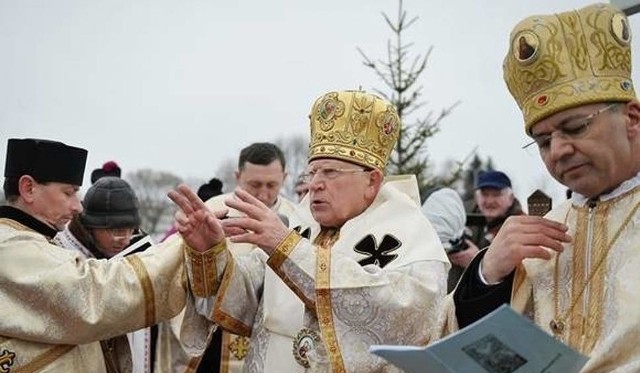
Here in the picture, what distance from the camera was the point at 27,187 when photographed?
154 inches

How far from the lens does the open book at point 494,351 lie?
79.7 inches

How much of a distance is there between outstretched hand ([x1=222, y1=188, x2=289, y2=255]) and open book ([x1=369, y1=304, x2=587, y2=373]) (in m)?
1.27

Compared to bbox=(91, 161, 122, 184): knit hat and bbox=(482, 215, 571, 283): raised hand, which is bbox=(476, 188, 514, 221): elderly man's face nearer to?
bbox=(91, 161, 122, 184): knit hat

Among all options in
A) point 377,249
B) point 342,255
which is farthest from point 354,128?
point 342,255

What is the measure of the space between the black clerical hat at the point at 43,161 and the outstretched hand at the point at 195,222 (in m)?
0.76

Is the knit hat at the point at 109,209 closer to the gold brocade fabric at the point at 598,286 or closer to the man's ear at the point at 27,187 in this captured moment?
the man's ear at the point at 27,187

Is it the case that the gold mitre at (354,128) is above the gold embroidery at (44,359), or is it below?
above

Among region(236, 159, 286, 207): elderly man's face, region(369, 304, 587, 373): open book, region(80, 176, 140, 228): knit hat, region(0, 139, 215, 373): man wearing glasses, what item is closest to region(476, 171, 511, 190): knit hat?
region(236, 159, 286, 207): elderly man's face

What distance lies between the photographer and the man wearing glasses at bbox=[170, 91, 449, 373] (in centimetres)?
335

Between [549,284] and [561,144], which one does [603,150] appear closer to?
[561,144]

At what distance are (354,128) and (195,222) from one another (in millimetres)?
936

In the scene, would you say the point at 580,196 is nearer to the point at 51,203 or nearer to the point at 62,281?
the point at 62,281

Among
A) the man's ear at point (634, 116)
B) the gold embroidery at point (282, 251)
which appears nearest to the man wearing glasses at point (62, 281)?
the gold embroidery at point (282, 251)

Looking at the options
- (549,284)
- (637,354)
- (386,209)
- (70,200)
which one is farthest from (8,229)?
(637,354)
